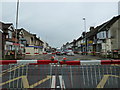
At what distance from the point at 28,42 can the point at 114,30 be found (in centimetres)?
3471

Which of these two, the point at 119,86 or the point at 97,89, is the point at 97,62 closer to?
the point at 97,89

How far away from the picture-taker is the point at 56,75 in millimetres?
5613

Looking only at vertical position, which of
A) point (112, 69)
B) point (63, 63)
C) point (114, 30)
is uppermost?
point (114, 30)

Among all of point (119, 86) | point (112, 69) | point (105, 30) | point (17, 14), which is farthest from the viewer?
point (105, 30)

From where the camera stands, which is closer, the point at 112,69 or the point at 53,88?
the point at 53,88

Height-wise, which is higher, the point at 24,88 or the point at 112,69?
the point at 112,69

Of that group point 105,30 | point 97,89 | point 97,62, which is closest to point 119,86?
point 97,89

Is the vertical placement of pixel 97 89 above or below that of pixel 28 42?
below

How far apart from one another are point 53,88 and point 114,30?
1161 inches

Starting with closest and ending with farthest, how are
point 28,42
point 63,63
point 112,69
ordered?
point 63,63 → point 112,69 → point 28,42

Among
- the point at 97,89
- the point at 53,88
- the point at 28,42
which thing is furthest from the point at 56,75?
the point at 28,42

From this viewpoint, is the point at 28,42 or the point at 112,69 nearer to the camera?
the point at 112,69

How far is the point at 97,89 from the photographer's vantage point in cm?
371

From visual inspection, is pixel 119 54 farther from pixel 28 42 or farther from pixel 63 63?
pixel 28 42
